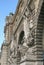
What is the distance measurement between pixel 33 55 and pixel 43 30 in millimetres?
1703

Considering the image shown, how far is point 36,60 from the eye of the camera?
17.4 m

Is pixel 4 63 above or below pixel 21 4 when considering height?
below

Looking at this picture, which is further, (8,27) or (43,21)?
(8,27)

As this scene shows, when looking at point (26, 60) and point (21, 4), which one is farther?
point (21, 4)

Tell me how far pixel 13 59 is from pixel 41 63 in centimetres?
993

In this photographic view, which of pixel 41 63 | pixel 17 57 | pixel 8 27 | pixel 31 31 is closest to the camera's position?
pixel 41 63

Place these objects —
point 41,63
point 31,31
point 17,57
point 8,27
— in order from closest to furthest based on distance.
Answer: point 41,63
point 31,31
point 17,57
point 8,27

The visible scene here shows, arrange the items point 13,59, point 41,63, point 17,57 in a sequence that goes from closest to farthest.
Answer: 1. point 41,63
2. point 17,57
3. point 13,59

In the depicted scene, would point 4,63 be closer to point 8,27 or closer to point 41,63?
point 8,27

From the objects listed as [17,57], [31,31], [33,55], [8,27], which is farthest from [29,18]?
[8,27]

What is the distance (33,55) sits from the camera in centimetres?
1761

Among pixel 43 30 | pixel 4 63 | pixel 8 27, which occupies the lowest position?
pixel 4 63

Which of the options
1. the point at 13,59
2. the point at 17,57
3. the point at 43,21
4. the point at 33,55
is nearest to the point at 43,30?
the point at 43,21

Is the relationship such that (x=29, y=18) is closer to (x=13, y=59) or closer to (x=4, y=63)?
(x=13, y=59)
